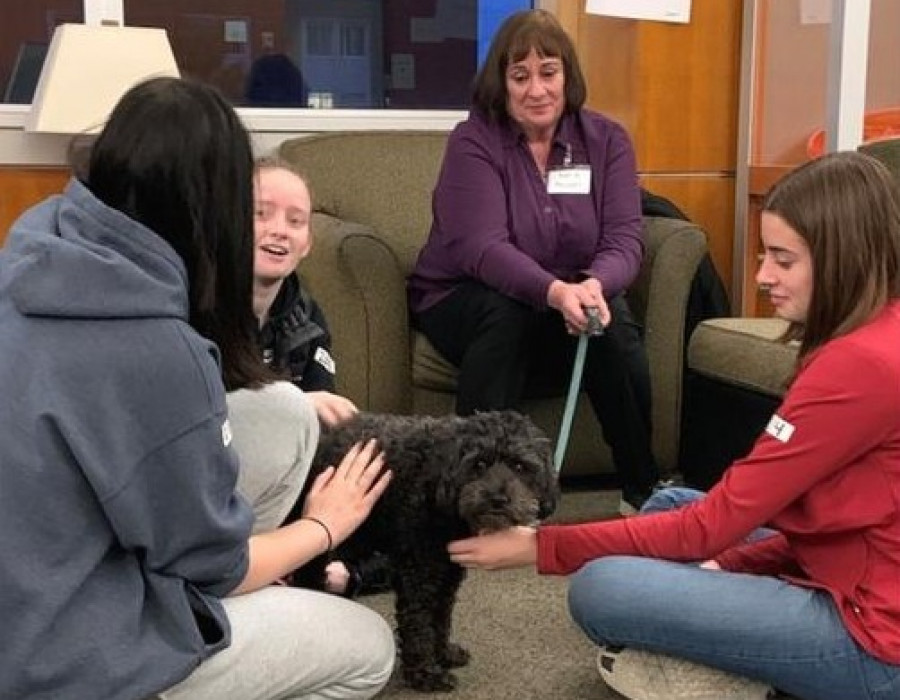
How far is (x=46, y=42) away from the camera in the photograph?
378cm

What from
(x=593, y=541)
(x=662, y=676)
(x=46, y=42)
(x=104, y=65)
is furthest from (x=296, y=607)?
(x=46, y=42)

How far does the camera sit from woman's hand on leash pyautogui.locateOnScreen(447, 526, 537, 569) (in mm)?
1771

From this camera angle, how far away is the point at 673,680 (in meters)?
1.75

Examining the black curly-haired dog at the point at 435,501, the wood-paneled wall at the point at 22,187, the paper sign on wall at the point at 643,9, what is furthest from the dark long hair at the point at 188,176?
the paper sign on wall at the point at 643,9

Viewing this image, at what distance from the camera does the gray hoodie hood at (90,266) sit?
1.17 metres

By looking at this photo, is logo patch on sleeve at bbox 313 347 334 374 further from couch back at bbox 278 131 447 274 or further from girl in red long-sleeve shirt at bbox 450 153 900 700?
couch back at bbox 278 131 447 274

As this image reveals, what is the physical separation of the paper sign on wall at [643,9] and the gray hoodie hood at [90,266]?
8.70 feet

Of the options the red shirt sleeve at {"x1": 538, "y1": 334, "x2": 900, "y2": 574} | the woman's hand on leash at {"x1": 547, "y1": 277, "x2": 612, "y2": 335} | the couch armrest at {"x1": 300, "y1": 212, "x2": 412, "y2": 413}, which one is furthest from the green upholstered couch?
the red shirt sleeve at {"x1": 538, "y1": 334, "x2": 900, "y2": 574}

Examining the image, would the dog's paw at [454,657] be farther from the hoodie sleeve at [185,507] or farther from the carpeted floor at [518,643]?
the hoodie sleeve at [185,507]

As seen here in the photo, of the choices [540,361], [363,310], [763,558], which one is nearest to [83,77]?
[363,310]

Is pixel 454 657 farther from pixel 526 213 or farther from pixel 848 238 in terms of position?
pixel 526 213

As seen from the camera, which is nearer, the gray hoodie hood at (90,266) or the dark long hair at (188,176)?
the gray hoodie hood at (90,266)

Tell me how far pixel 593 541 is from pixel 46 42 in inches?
113

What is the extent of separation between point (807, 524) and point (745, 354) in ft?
3.87
